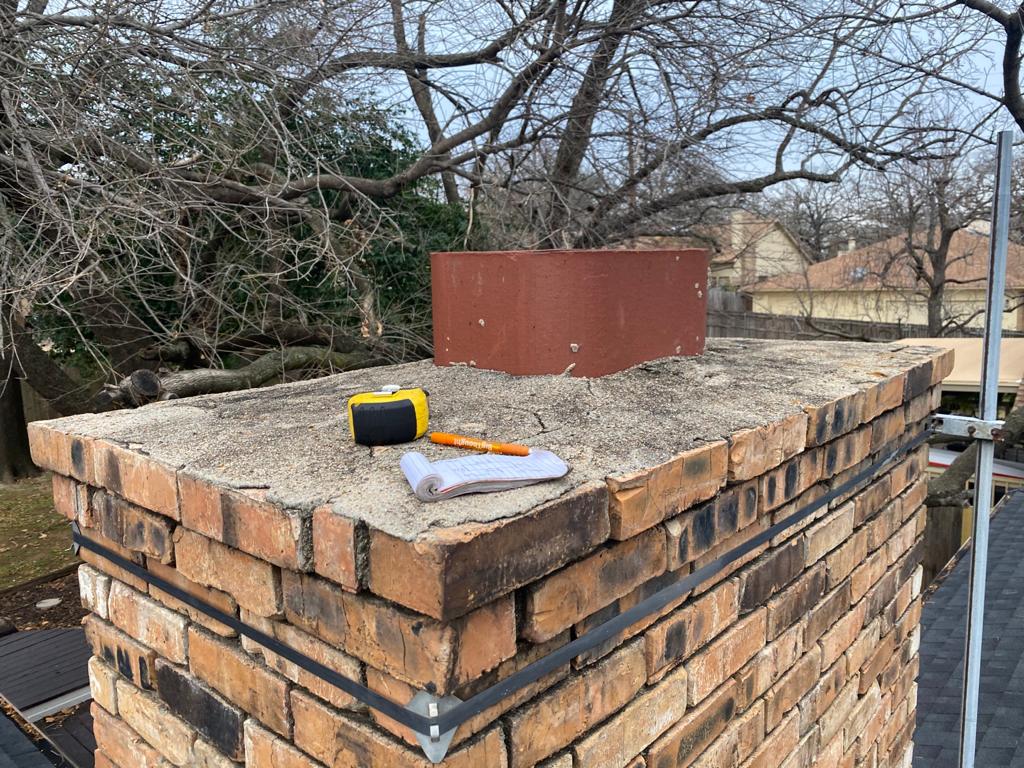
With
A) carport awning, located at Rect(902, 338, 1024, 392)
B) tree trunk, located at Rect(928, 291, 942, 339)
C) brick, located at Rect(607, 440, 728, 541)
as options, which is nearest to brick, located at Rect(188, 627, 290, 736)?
brick, located at Rect(607, 440, 728, 541)

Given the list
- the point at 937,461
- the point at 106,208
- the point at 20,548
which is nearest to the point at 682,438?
the point at 106,208

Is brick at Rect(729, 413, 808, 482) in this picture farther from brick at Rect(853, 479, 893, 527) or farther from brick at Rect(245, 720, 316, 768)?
brick at Rect(245, 720, 316, 768)

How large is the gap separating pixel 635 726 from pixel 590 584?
341 mm

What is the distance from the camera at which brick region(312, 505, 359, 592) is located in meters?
0.94

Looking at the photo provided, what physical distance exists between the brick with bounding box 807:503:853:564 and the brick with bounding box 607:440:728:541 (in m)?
0.54

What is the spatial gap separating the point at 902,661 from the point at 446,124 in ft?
19.9

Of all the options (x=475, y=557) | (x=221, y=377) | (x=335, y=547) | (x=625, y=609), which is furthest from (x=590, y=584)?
(x=221, y=377)

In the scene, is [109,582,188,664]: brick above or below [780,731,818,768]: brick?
above

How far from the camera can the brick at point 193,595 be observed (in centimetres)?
124

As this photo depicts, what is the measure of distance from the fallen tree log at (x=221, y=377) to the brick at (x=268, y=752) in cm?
337

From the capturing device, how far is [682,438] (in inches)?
51.9

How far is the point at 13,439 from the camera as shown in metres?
9.39

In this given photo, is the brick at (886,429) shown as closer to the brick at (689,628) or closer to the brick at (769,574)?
the brick at (769,574)

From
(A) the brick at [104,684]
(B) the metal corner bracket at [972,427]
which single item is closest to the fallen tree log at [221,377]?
(A) the brick at [104,684]
